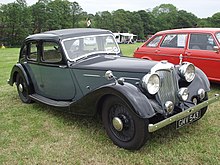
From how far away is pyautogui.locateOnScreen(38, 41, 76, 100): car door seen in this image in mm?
4402

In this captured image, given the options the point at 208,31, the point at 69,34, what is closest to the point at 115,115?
the point at 69,34

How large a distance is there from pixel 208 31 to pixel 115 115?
429 centimetres

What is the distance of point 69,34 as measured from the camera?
4531 millimetres

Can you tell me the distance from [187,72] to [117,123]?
1411mm

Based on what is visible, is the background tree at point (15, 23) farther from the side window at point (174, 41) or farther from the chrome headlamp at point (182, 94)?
the chrome headlamp at point (182, 94)

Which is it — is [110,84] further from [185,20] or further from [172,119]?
[185,20]

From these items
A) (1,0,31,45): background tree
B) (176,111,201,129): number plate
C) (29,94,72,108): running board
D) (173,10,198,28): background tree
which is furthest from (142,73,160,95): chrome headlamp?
(173,10,198,28): background tree

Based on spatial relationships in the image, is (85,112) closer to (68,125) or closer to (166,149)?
(68,125)

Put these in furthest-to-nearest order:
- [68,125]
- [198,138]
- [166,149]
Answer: [68,125], [198,138], [166,149]

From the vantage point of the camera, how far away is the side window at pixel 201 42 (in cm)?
641

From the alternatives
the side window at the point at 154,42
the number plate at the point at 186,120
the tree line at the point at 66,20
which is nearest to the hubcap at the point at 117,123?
the number plate at the point at 186,120

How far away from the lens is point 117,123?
3.36 metres

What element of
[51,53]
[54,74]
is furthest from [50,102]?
[51,53]

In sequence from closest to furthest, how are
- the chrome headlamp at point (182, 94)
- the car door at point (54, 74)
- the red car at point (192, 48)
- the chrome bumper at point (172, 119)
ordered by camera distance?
the chrome bumper at point (172, 119), the chrome headlamp at point (182, 94), the car door at point (54, 74), the red car at point (192, 48)
